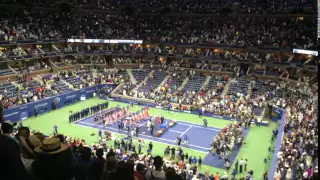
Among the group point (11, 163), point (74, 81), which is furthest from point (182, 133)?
point (11, 163)

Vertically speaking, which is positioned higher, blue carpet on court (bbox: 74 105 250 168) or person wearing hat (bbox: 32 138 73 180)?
person wearing hat (bbox: 32 138 73 180)

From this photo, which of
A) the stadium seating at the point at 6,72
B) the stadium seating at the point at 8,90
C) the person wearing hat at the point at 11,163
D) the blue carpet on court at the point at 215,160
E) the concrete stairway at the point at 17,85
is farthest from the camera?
the stadium seating at the point at 6,72

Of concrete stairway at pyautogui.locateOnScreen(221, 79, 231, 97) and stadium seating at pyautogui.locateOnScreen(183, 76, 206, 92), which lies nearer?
concrete stairway at pyautogui.locateOnScreen(221, 79, 231, 97)

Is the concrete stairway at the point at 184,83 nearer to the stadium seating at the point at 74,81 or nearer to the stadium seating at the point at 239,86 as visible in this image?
the stadium seating at the point at 239,86

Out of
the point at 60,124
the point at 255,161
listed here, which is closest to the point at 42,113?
the point at 60,124

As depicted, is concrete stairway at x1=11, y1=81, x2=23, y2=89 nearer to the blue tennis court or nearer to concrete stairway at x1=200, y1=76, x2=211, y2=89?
the blue tennis court

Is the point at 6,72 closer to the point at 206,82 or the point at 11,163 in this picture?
the point at 206,82

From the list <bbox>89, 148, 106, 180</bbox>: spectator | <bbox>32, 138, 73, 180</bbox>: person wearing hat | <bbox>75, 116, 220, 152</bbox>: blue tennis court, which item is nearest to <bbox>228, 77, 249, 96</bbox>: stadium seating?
<bbox>75, 116, 220, 152</bbox>: blue tennis court

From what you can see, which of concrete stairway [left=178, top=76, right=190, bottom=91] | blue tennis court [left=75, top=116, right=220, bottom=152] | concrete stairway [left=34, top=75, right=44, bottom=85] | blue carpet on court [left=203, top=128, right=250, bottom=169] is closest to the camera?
blue carpet on court [left=203, top=128, right=250, bottom=169]

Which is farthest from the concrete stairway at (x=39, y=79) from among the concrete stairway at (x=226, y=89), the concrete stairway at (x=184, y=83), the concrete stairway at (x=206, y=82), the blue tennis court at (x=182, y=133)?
the concrete stairway at (x=226, y=89)
